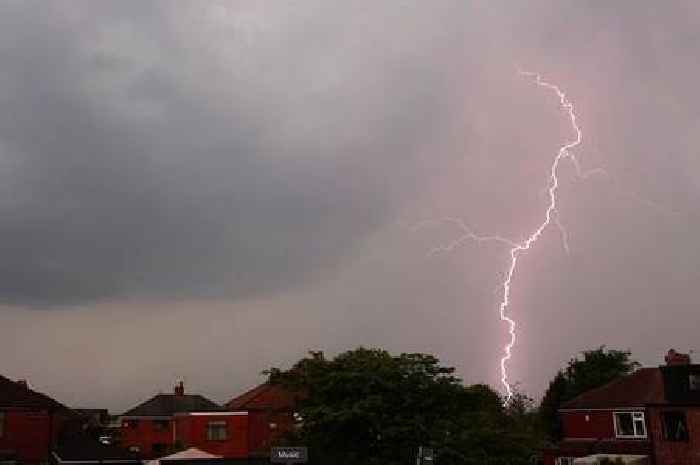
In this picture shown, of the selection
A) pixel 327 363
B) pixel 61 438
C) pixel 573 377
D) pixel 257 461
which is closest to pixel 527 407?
pixel 573 377

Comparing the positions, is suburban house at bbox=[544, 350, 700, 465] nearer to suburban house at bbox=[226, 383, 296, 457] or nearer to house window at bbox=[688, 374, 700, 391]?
house window at bbox=[688, 374, 700, 391]

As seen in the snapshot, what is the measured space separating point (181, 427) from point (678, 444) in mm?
40696

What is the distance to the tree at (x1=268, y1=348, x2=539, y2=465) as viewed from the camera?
96.2ft

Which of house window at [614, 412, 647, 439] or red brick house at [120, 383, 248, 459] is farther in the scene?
red brick house at [120, 383, 248, 459]

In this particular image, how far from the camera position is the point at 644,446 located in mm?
43188

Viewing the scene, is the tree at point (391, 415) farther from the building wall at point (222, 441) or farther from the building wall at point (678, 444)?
the building wall at point (222, 441)

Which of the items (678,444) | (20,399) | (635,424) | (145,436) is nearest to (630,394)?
(635,424)

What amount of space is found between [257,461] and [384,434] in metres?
5.91

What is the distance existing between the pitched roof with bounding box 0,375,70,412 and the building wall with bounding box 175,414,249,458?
14.3 meters

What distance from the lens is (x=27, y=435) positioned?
41.7 meters

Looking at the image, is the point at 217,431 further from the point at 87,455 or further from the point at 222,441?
the point at 87,455

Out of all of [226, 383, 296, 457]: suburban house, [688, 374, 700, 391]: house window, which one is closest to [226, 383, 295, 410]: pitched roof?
[226, 383, 296, 457]: suburban house

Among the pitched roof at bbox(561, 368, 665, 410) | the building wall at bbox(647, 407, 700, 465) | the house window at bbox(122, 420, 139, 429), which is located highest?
the pitched roof at bbox(561, 368, 665, 410)

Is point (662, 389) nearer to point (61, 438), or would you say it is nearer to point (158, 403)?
point (61, 438)
